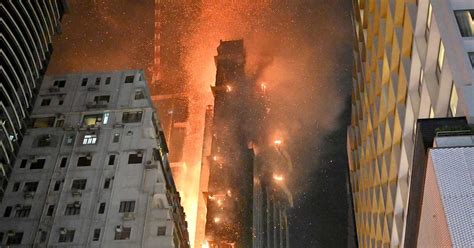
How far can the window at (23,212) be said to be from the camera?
55.9m

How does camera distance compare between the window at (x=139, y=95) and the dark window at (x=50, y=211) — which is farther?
the window at (x=139, y=95)

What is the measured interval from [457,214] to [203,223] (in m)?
58.4

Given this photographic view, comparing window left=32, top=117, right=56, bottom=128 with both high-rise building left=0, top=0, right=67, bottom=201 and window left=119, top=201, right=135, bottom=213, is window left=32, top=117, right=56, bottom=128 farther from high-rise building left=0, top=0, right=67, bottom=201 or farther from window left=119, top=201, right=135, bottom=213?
window left=119, top=201, right=135, bottom=213

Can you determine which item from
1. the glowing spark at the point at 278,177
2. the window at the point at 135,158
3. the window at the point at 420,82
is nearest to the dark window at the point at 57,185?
the window at the point at 135,158

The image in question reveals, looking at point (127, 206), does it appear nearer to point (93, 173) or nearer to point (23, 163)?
point (93, 173)

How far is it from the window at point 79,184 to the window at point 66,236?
4.32m

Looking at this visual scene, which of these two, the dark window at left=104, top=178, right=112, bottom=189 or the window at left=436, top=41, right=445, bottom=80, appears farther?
the dark window at left=104, top=178, right=112, bottom=189

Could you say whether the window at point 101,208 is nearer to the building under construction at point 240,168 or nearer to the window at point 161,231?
the window at point 161,231

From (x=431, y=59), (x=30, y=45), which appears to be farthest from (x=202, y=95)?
(x=431, y=59)

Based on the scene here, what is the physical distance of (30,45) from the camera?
6212 cm

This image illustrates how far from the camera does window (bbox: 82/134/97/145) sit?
60.4 metres

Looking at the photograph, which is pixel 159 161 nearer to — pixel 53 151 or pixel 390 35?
pixel 53 151


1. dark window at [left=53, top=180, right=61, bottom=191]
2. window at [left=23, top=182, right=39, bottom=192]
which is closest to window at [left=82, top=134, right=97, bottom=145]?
dark window at [left=53, top=180, right=61, bottom=191]

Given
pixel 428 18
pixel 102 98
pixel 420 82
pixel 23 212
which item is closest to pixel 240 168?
pixel 102 98
